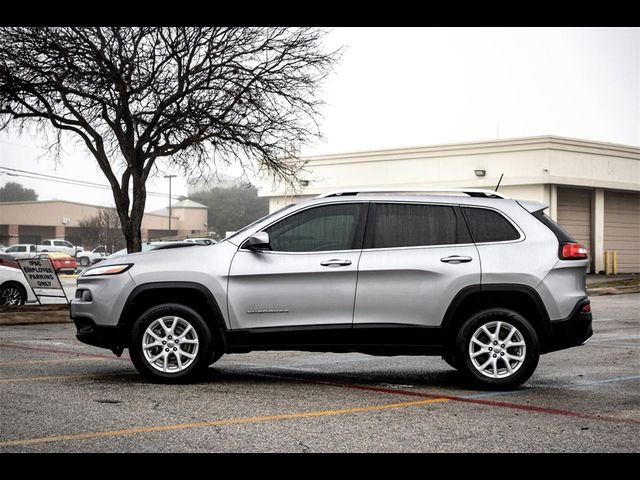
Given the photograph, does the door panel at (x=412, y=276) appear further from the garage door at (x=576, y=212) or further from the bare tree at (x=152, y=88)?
the garage door at (x=576, y=212)

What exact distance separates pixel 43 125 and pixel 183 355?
1543 cm

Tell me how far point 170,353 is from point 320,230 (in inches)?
74.9

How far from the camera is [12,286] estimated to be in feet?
67.8

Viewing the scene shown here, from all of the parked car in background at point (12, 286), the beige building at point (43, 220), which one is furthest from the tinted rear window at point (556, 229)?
the beige building at point (43, 220)

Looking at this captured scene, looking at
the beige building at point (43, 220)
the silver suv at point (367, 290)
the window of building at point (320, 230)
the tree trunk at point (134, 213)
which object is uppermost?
the beige building at point (43, 220)

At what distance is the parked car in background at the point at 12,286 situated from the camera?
20453 millimetres

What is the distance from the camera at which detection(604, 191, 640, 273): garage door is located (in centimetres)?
4191

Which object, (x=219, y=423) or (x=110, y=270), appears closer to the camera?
(x=219, y=423)

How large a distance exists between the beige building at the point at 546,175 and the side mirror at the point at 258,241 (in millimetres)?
28506

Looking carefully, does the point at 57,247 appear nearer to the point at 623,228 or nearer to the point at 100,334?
the point at 623,228

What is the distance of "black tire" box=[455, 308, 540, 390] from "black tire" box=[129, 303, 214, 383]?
7.99 ft

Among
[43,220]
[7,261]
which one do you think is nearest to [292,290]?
[7,261]
